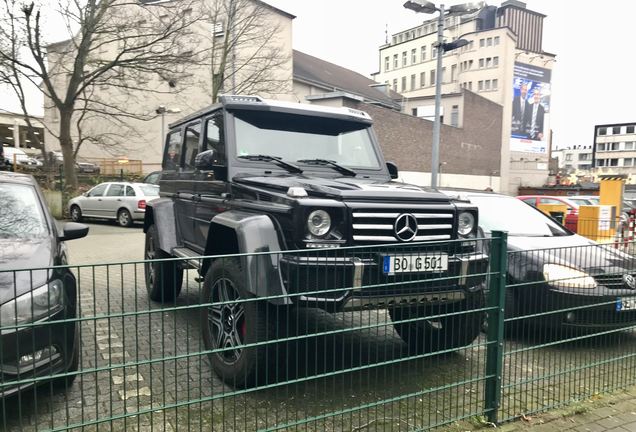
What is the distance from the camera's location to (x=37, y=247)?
386 cm

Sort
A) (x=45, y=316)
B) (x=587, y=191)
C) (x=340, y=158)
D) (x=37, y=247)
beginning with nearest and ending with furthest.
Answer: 1. (x=45, y=316)
2. (x=37, y=247)
3. (x=340, y=158)
4. (x=587, y=191)

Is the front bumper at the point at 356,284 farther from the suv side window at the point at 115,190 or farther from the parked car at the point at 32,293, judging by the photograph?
the suv side window at the point at 115,190

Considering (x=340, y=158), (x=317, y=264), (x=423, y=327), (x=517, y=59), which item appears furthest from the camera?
(x=517, y=59)

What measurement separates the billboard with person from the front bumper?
210ft

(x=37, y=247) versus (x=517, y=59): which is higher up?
(x=517, y=59)

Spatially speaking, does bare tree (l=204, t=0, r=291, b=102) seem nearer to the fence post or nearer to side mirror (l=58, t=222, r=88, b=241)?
side mirror (l=58, t=222, r=88, b=241)

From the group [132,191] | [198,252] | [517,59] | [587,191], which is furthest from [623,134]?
[198,252]

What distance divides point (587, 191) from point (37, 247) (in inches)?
2053

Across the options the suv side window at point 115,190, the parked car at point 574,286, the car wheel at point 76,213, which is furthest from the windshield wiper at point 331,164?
the car wheel at point 76,213

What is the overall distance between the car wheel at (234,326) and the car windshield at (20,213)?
62.6 inches

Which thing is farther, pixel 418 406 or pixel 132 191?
pixel 132 191

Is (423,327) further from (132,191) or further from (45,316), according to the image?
(132,191)

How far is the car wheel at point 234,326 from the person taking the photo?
3162 millimetres

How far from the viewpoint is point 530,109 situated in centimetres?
6675
